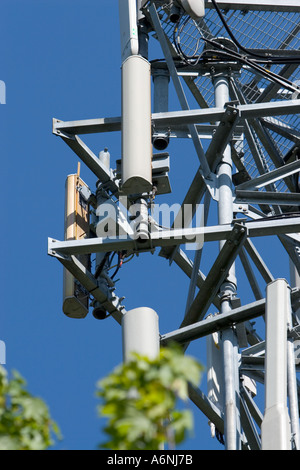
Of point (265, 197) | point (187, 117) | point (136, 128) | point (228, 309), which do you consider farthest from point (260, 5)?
point (228, 309)

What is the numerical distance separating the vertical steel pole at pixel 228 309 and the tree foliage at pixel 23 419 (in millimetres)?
7506

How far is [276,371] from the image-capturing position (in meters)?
14.2

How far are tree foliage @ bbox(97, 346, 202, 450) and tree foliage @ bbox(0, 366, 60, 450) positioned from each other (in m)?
0.45

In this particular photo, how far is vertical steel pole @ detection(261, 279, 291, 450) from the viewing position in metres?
13.1

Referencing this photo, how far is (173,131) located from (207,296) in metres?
2.98

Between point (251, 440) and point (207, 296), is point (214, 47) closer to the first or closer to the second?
point (207, 296)

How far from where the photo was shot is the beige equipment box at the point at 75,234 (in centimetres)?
1873

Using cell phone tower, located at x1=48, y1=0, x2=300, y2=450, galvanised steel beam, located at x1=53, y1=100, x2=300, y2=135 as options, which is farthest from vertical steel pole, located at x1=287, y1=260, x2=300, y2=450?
galvanised steel beam, located at x1=53, y1=100, x2=300, y2=135

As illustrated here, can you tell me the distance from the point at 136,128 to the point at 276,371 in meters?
4.56

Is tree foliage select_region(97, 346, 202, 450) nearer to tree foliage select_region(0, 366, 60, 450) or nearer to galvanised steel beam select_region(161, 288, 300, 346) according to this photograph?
tree foliage select_region(0, 366, 60, 450)

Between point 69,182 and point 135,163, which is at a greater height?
point 69,182

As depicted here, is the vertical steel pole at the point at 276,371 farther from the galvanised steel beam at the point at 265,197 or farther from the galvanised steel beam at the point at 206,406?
the galvanised steel beam at the point at 265,197
